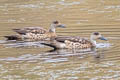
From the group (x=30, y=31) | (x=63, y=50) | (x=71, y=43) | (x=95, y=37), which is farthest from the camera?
(x=30, y=31)

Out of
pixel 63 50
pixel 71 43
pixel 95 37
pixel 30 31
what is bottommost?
pixel 63 50

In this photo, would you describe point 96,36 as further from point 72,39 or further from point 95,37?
point 72,39

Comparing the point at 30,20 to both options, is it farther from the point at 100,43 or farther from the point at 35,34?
the point at 100,43

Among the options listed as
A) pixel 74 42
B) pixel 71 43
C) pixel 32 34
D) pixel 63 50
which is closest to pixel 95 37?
pixel 74 42

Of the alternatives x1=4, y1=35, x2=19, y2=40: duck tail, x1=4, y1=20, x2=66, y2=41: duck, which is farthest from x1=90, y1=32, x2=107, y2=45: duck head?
x1=4, y1=35, x2=19, y2=40: duck tail

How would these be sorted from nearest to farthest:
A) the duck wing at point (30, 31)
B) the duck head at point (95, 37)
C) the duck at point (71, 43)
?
the duck at point (71, 43) < the duck head at point (95, 37) < the duck wing at point (30, 31)

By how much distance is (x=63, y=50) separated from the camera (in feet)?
49.6

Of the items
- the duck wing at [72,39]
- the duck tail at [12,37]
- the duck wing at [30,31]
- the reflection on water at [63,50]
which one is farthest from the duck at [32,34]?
the duck wing at [72,39]

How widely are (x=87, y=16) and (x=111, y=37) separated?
17.6 ft

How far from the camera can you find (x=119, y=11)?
2311 cm

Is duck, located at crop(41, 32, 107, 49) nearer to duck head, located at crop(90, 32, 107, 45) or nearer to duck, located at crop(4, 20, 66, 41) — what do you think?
duck head, located at crop(90, 32, 107, 45)

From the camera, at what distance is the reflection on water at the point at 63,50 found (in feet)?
37.0

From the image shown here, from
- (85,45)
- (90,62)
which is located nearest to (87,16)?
(85,45)

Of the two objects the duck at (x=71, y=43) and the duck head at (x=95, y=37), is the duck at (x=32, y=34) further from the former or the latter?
the duck head at (x=95, y=37)
